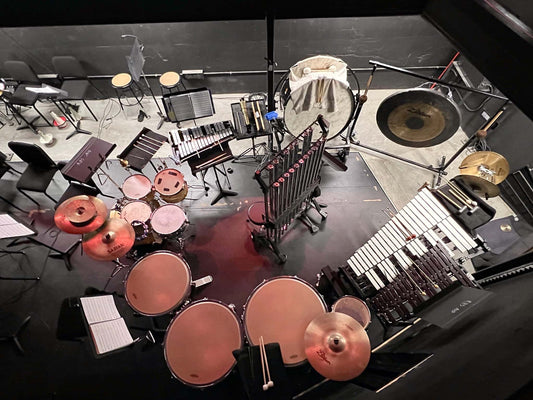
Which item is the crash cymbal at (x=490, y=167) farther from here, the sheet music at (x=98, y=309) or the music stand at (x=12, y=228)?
the music stand at (x=12, y=228)

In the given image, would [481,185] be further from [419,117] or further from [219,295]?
[219,295]

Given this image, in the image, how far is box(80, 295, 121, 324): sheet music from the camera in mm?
3299

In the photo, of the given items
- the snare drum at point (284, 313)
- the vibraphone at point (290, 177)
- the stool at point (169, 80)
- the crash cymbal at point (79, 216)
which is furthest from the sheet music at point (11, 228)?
the stool at point (169, 80)

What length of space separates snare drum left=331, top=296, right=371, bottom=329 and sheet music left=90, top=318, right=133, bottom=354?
2.48 metres

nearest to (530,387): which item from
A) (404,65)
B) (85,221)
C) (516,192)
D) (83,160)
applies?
(85,221)

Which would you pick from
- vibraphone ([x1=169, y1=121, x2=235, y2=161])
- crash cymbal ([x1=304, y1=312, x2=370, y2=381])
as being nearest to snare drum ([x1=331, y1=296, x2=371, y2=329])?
crash cymbal ([x1=304, y1=312, x2=370, y2=381])

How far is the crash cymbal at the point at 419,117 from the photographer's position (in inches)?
122

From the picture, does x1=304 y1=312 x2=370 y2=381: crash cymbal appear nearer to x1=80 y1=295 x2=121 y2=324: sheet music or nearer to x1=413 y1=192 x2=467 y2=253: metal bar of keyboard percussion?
x1=413 y1=192 x2=467 y2=253: metal bar of keyboard percussion

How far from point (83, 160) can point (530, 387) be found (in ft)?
17.3

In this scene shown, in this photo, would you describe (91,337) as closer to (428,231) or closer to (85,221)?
(85,221)

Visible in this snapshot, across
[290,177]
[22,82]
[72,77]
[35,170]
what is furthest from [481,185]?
[22,82]

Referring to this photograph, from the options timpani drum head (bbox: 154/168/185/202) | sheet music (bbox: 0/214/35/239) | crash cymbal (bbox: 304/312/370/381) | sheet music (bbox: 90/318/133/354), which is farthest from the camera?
timpani drum head (bbox: 154/168/185/202)

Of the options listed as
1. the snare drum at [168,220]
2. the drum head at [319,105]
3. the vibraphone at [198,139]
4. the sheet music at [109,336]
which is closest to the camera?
the sheet music at [109,336]

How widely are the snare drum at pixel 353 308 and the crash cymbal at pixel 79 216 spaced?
3.10m
